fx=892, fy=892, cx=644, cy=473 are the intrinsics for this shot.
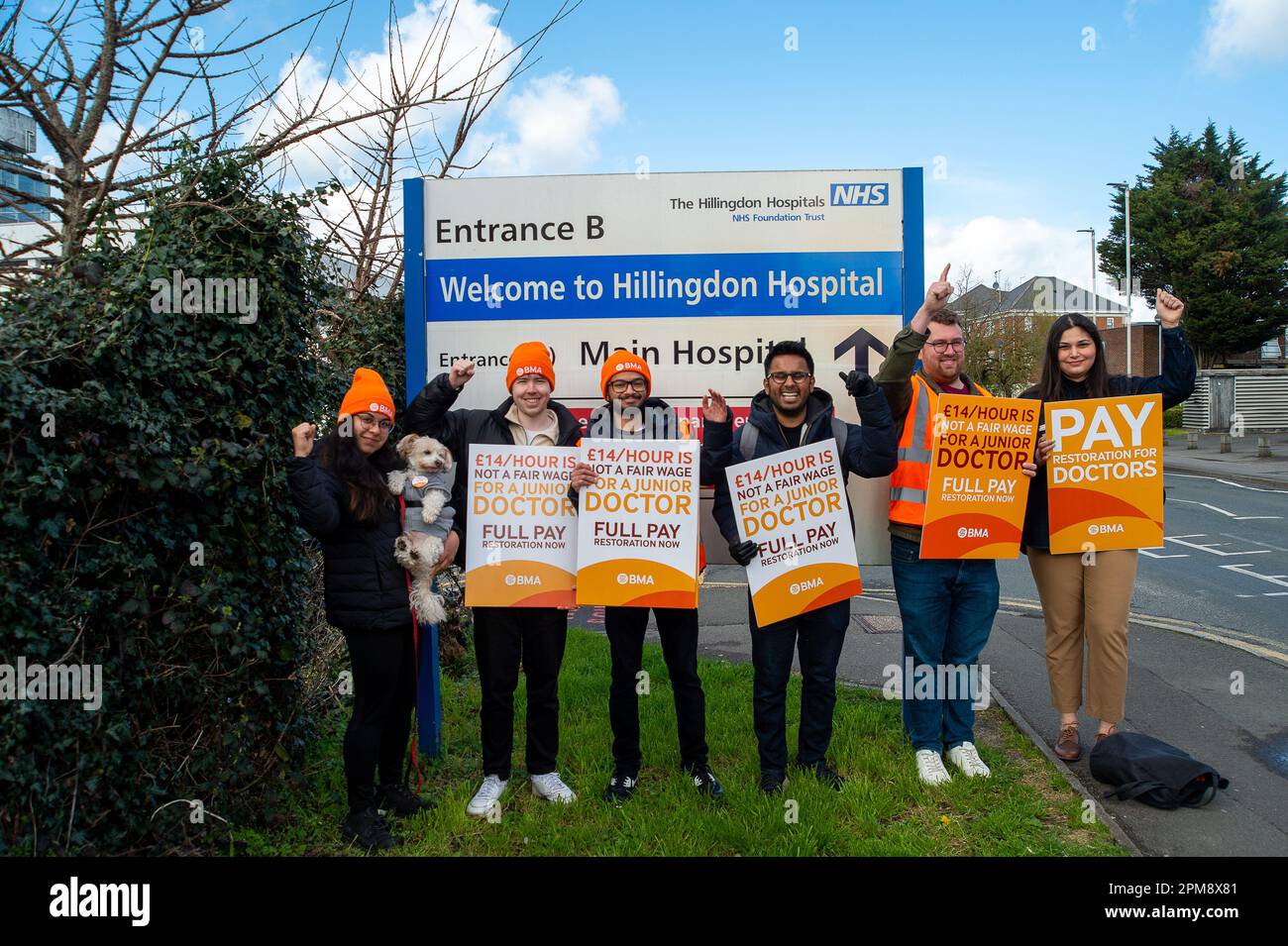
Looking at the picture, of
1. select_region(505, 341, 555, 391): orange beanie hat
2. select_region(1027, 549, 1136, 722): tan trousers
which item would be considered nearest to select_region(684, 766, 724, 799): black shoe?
select_region(1027, 549, 1136, 722): tan trousers

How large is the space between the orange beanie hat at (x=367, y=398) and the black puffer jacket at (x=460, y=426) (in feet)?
1.37

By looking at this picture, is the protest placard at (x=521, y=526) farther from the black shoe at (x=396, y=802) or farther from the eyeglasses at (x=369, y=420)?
the black shoe at (x=396, y=802)

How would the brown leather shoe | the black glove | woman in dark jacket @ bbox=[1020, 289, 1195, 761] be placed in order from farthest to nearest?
1. the brown leather shoe
2. woman in dark jacket @ bbox=[1020, 289, 1195, 761]
3. the black glove

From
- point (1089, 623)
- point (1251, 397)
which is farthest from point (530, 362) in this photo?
point (1251, 397)

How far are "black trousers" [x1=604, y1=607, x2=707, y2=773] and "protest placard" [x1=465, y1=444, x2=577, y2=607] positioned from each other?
0.35 m

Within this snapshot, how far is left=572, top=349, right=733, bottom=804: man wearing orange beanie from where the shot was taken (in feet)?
14.8

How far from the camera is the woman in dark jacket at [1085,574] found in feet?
15.8

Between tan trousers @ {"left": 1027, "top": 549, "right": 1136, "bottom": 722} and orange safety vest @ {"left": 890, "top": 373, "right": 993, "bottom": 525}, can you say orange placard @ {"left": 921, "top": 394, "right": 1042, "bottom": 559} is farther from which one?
tan trousers @ {"left": 1027, "top": 549, "right": 1136, "bottom": 722}

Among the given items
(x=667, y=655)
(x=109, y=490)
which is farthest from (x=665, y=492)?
(x=109, y=490)

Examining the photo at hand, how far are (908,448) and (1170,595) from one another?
6711mm

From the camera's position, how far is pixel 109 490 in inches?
129

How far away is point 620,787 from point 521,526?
1433 millimetres

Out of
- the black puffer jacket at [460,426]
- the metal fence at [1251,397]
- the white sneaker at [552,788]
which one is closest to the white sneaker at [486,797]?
the white sneaker at [552,788]

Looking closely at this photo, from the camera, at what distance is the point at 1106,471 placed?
15.7ft
